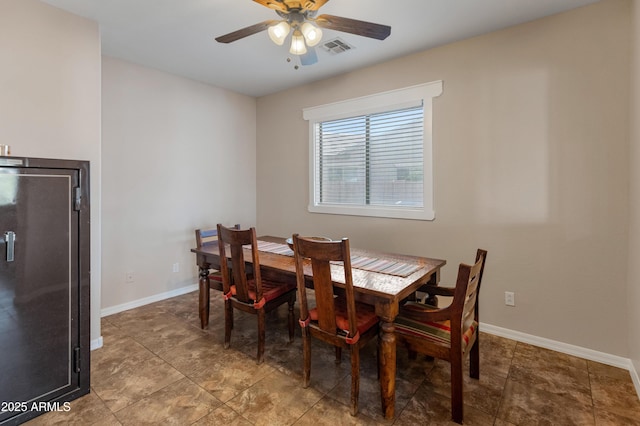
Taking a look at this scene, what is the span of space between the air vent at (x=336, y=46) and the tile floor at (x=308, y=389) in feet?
9.00

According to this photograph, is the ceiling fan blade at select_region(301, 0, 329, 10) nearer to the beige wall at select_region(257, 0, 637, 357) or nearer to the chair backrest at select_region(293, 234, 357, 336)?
the chair backrest at select_region(293, 234, 357, 336)

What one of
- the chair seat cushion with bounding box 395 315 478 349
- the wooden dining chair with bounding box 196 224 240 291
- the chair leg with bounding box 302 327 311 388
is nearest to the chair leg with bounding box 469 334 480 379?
the chair seat cushion with bounding box 395 315 478 349

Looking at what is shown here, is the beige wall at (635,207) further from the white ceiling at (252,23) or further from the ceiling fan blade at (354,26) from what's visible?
the ceiling fan blade at (354,26)

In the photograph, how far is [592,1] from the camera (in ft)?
7.41

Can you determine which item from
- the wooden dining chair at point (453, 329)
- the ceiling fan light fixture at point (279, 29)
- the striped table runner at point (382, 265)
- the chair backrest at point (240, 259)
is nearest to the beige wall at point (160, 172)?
the chair backrest at point (240, 259)

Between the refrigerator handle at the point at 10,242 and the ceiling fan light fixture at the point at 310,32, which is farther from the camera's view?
the ceiling fan light fixture at the point at 310,32

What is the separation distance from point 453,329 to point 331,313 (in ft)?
2.22

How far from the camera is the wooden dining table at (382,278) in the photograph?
5.57 ft

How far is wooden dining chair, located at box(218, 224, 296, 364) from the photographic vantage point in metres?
2.26

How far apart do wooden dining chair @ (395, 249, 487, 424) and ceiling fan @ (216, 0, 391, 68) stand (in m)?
1.51

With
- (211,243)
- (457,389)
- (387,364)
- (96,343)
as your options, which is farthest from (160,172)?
(457,389)

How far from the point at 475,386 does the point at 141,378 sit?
88.9 inches

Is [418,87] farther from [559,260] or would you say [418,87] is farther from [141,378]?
[141,378]

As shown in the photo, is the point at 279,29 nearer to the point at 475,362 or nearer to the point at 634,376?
the point at 475,362
